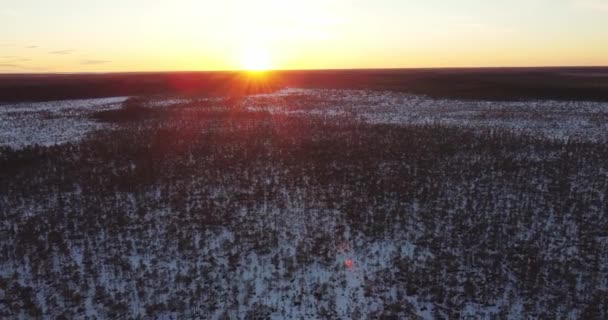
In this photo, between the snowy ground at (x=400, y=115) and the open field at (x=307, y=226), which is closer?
the open field at (x=307, y=226)

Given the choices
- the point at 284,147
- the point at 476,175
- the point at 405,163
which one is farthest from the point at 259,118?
the point at 476,175

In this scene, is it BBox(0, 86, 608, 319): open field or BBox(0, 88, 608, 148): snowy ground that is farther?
BBox(0, 88, 608, 148): snowy ground

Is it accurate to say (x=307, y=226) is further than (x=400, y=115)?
No

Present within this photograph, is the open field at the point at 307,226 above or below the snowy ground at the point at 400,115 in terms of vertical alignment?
below

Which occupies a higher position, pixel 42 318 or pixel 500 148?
pixel 500 148

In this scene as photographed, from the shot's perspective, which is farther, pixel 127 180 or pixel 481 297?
pixel 127 180

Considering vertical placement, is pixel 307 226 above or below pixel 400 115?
below

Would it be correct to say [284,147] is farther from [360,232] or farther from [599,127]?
[599,127]

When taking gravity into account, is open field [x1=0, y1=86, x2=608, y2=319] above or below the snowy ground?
below
